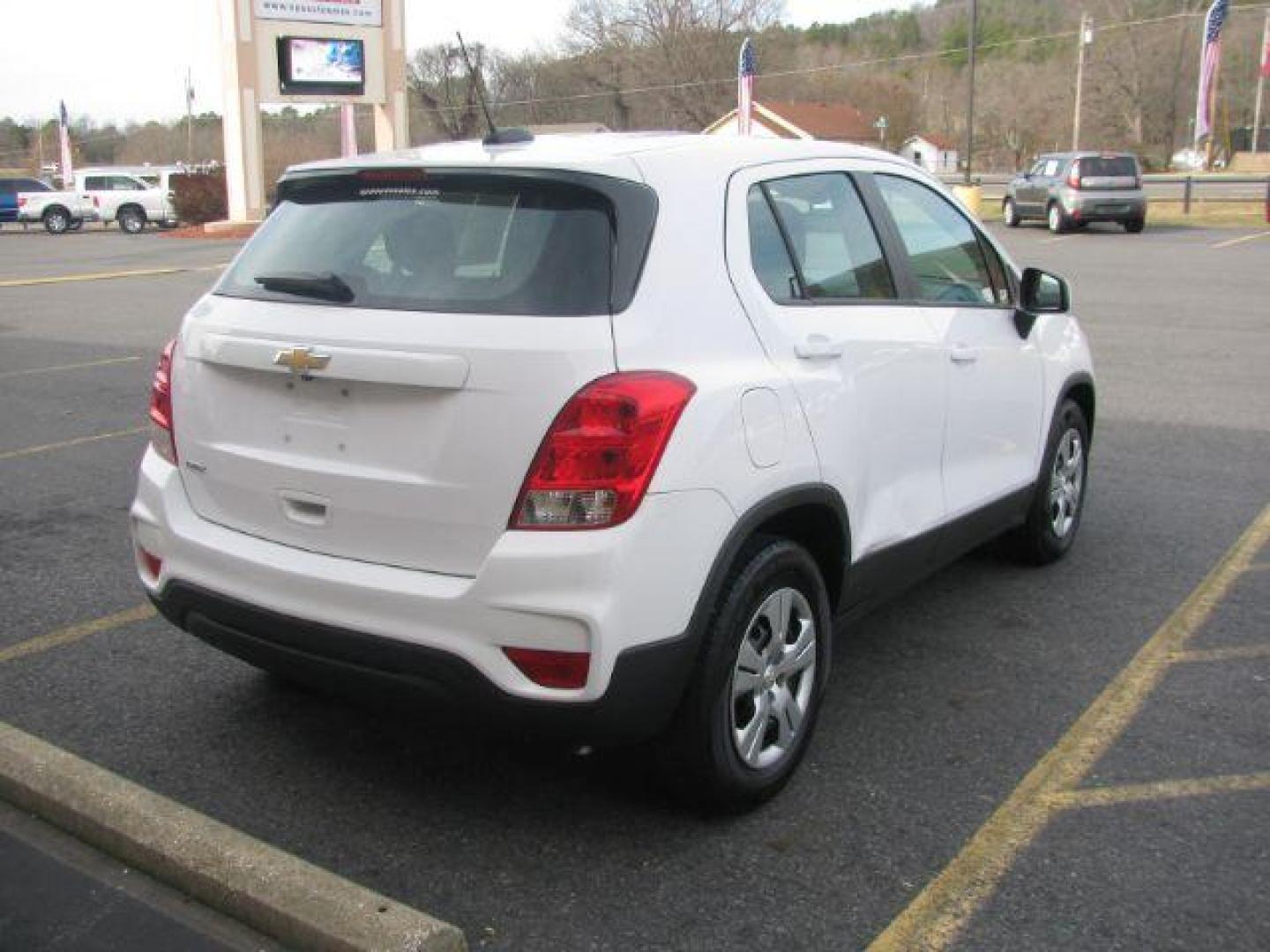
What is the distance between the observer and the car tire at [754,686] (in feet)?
10.4

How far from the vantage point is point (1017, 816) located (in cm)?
339

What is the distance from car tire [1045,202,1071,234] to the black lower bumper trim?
27.4m

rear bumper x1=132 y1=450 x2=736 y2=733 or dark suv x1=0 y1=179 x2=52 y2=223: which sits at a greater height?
dark suv x1=0 y1=179 x2=52 y2=223

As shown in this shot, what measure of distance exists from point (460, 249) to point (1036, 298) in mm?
A: 2691

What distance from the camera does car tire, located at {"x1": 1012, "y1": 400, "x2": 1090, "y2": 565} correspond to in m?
5.29

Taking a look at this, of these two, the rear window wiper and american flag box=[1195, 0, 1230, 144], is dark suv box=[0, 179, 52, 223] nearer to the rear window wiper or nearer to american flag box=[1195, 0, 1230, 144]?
american flag box=[1195, 0, 1230, 144]

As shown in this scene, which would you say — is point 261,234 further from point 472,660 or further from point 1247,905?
point 1247,905

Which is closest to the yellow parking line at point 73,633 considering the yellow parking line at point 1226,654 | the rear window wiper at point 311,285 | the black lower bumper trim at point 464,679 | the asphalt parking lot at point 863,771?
the asphalt parking lot at point 863,771

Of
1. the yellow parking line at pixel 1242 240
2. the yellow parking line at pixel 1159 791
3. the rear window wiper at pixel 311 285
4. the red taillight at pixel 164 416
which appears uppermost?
the rear window wiper at pixel 311 285

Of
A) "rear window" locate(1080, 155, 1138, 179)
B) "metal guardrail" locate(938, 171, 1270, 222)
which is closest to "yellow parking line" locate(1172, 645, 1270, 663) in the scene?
"rear window" locate(1080, 155, 1138, 179)

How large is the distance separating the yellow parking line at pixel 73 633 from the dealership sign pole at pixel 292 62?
31931 mm

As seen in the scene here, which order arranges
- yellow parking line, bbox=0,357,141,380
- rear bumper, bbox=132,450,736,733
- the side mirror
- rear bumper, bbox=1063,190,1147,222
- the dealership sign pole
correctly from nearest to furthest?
rear bumper, bbox=132,450,736,733, the side mirror, yellow parking line, bbox=0,357,141,380, rear bumper, bbox=1063,190,1147,222, the dealership sign pole

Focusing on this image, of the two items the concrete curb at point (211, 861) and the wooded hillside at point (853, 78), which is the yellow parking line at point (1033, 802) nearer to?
the concrete curb at point (211, 861)

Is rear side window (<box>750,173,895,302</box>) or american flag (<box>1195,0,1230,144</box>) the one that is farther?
american flag (<box>1195,0,1230,144</box>)
